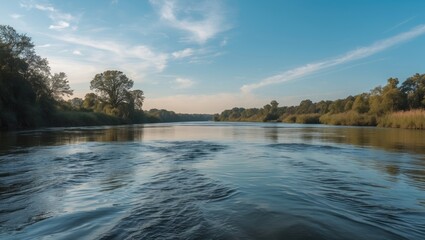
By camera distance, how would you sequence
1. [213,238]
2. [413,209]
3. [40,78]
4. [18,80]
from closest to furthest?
[213,238] → [413,209] → [18,80] → [40,78]

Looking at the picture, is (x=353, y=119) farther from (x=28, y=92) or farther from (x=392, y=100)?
(x=28, y=92)

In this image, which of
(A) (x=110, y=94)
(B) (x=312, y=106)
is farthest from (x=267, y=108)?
(A) (x=110, y=94)

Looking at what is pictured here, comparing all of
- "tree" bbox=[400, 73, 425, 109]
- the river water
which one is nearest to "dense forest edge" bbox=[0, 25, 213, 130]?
the river water

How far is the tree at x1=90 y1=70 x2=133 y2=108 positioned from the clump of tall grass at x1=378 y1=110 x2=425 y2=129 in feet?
228

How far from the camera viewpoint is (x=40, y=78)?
51719 mm

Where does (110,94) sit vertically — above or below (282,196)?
above

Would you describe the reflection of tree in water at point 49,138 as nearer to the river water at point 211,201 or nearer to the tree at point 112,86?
the river water at point 211,201

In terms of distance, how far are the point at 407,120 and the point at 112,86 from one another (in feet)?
248

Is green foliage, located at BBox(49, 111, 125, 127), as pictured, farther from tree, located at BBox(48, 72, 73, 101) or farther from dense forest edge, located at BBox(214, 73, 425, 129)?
dense forest edge, located at BBox(214, 73, 425, 129)

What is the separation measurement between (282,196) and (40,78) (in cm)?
5418

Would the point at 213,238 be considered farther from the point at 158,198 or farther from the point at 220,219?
the point at 158,198

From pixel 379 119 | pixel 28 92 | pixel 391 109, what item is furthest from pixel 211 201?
pixel 391 109

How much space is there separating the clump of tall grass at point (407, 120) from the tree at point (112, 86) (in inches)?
2738

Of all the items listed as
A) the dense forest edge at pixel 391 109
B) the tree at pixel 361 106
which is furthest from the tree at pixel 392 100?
the tree at pixel 361 106
